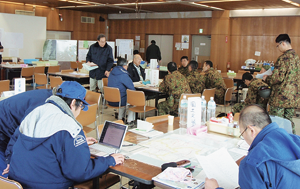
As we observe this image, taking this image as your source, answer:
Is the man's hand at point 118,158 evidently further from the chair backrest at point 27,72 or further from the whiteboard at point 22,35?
the whiteboard at point 22,35

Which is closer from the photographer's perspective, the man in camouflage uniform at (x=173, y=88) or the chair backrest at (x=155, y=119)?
the chair backrest at (x=155, y=119)

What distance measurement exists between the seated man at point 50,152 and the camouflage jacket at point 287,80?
3.66 metres

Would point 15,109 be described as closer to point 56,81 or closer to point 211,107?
point 211,107

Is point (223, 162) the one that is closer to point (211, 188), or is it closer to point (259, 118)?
point (211, 188)

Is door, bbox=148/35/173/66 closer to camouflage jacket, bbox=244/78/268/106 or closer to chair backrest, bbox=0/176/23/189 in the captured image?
camouflage jacket, bbox=244/78/268/106

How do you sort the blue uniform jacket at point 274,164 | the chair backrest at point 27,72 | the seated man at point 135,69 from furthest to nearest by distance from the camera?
1. the chair backrest at point 27,72
2. the seated man at point 135,69
3. the blue uniform jacket at point 274,164

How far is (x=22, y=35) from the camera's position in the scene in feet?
40.8

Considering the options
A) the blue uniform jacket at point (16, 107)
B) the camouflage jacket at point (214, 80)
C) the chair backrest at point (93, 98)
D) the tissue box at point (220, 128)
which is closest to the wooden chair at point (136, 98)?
the chair backrest at point (93, 98)

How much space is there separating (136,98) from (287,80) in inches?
99.6

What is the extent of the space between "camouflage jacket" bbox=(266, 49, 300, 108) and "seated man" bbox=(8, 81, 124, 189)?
12.0 ft

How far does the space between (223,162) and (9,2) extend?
Result: 12405 millimetres

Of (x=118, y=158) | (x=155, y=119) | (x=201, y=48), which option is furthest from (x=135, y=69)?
(x=201, y=48)

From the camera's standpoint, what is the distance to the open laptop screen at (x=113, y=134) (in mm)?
2490

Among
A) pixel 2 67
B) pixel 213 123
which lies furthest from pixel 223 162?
pixel 2 67
